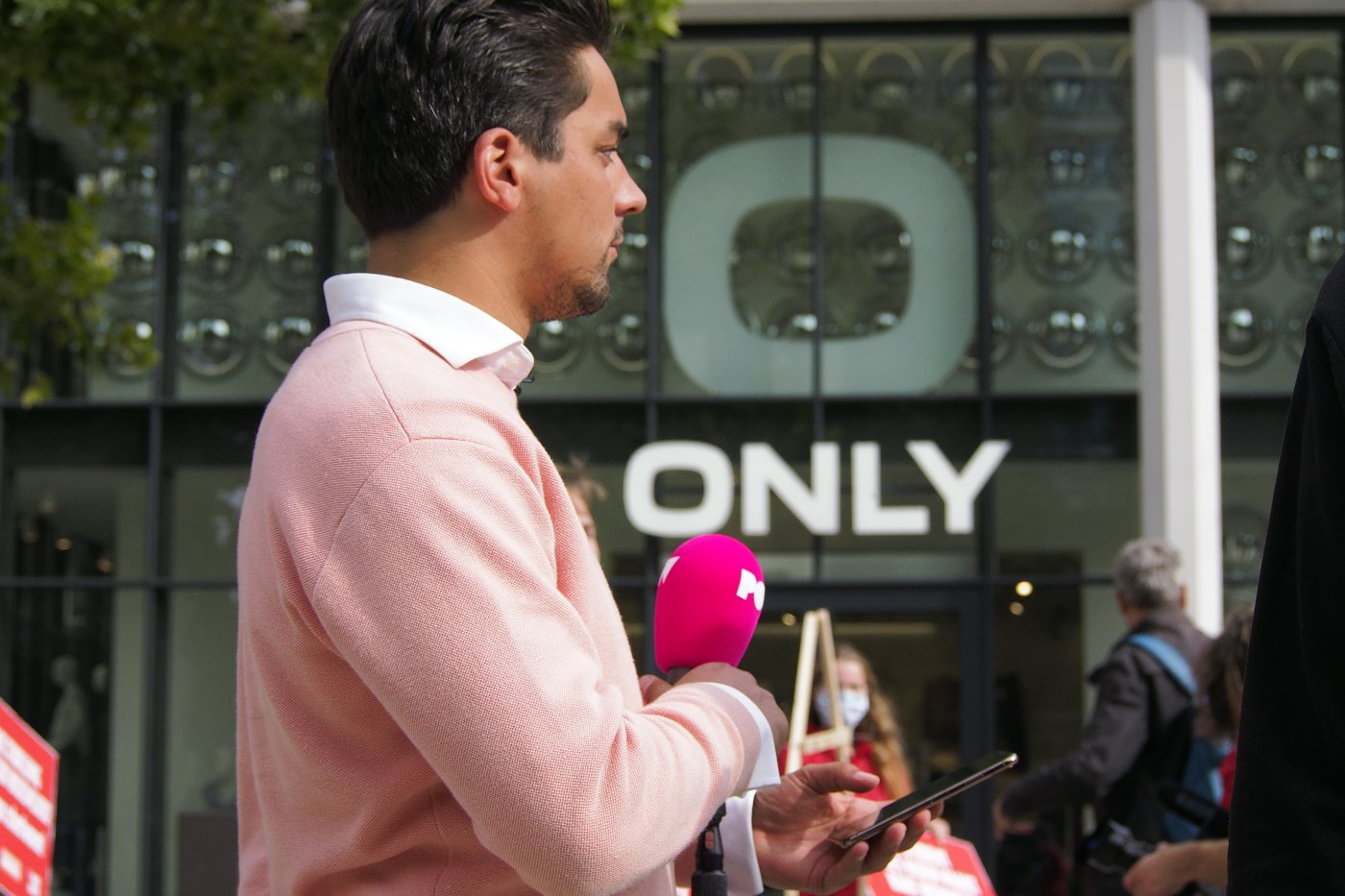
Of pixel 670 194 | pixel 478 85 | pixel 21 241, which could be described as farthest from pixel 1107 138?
pixel 478 85

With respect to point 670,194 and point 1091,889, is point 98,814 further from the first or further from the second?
point 1091,889

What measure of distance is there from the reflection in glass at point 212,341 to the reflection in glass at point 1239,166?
679 centimetres

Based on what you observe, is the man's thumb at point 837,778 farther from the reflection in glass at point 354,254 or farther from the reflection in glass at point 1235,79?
the reflection in glass at point 1235,79

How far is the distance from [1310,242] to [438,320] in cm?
1051

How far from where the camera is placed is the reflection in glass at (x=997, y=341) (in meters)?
11.0

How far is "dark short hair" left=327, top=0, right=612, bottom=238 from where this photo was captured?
171 cm

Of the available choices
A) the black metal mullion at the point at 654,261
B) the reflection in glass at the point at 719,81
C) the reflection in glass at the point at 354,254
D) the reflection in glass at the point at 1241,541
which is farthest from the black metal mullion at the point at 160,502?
the reflection in glass at the point at 1241,541

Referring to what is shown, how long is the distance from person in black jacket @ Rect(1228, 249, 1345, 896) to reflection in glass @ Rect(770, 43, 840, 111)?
996 cm

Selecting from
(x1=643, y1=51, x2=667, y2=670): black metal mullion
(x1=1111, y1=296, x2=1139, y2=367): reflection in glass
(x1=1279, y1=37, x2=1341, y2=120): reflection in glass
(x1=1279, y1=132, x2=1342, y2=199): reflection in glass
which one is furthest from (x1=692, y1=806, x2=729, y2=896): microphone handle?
(x1=1279, y1=37, x2=1341, y2=120): reflection in glass

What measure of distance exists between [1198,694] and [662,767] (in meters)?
4.03

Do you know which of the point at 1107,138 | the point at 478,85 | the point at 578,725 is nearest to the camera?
the point at 578,725

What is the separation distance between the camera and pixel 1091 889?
5.66 m

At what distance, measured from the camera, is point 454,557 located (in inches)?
56.7

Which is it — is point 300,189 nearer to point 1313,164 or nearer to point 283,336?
point 283,336
